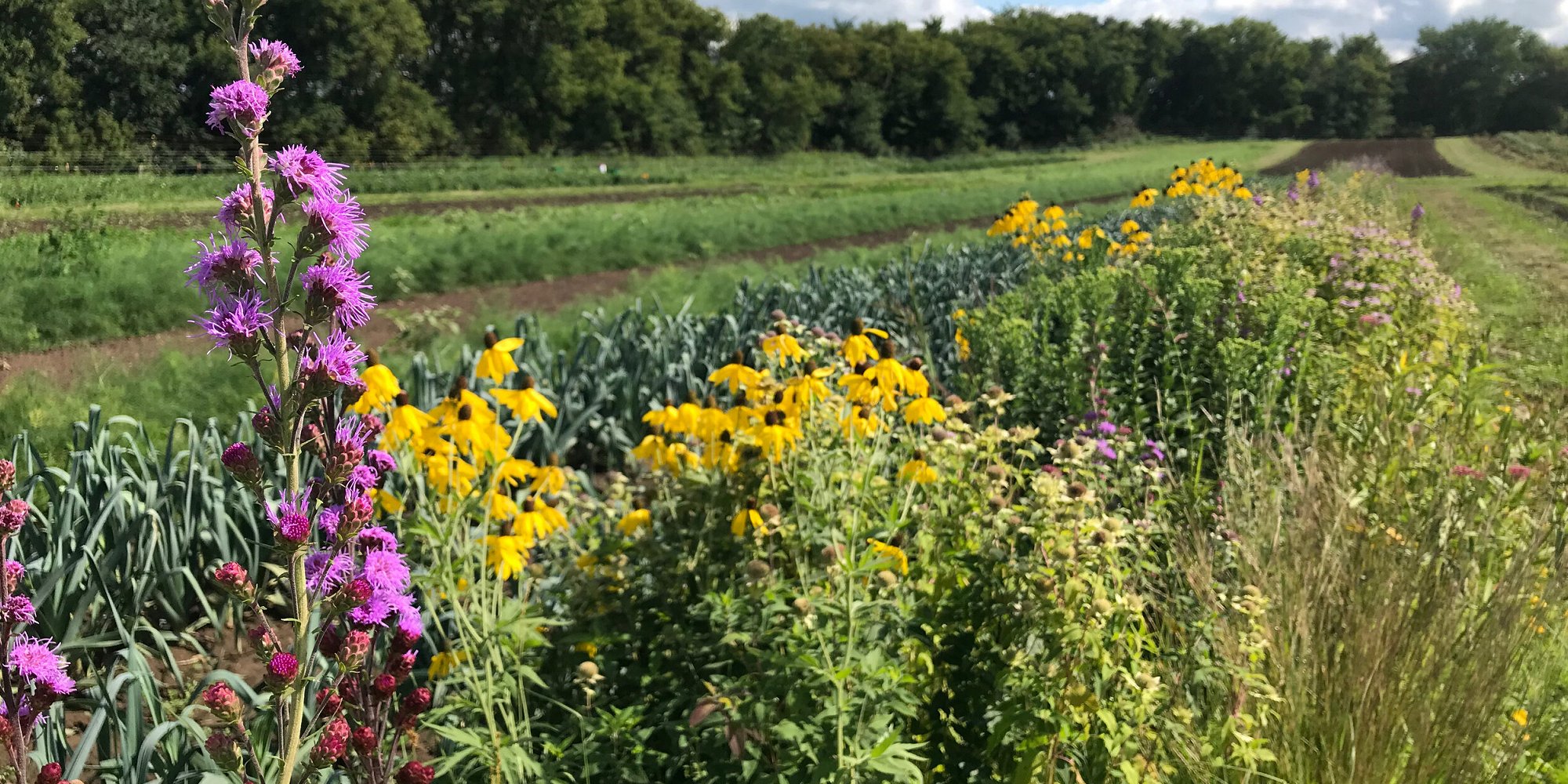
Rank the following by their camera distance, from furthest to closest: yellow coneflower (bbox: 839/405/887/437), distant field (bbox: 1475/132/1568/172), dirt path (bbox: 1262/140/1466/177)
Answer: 1. distant field (bbox: 1475/132/1568/172)
2. dirt path (bbox: 1262/140/1466/177)
3. yellow coneflower (bbox: 839/405/887/437)

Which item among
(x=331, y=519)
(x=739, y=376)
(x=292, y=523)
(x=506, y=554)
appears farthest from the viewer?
(x=739, y=376)

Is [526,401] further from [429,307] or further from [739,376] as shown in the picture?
[429,307]

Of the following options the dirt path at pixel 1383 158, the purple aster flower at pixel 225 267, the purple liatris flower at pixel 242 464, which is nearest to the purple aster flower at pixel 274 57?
the purple aster flower at pixel 225 267

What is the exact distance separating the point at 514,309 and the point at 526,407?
5834 millimetres

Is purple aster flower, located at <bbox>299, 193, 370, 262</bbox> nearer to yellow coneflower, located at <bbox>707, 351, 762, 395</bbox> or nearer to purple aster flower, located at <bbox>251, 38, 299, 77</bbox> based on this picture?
purple aster flower, located at <bbox>251, 38, 299, 77</bbox>

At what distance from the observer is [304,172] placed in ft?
3.04

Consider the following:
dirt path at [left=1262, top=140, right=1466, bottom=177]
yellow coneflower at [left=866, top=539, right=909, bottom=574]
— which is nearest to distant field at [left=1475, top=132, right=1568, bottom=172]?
dirt path at [left=1262, top=140, right=1466, bottom=177]

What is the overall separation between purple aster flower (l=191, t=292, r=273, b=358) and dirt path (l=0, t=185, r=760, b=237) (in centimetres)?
283

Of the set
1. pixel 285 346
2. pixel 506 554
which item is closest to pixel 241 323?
pixel 285 346

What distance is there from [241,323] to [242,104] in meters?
0.22

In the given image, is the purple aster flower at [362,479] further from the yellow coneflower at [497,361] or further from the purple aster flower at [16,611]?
the yellow coneflower at [497,361]

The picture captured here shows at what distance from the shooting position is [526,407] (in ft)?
7.73

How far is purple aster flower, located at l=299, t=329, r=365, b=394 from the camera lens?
0.88m

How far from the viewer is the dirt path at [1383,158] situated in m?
36.5
